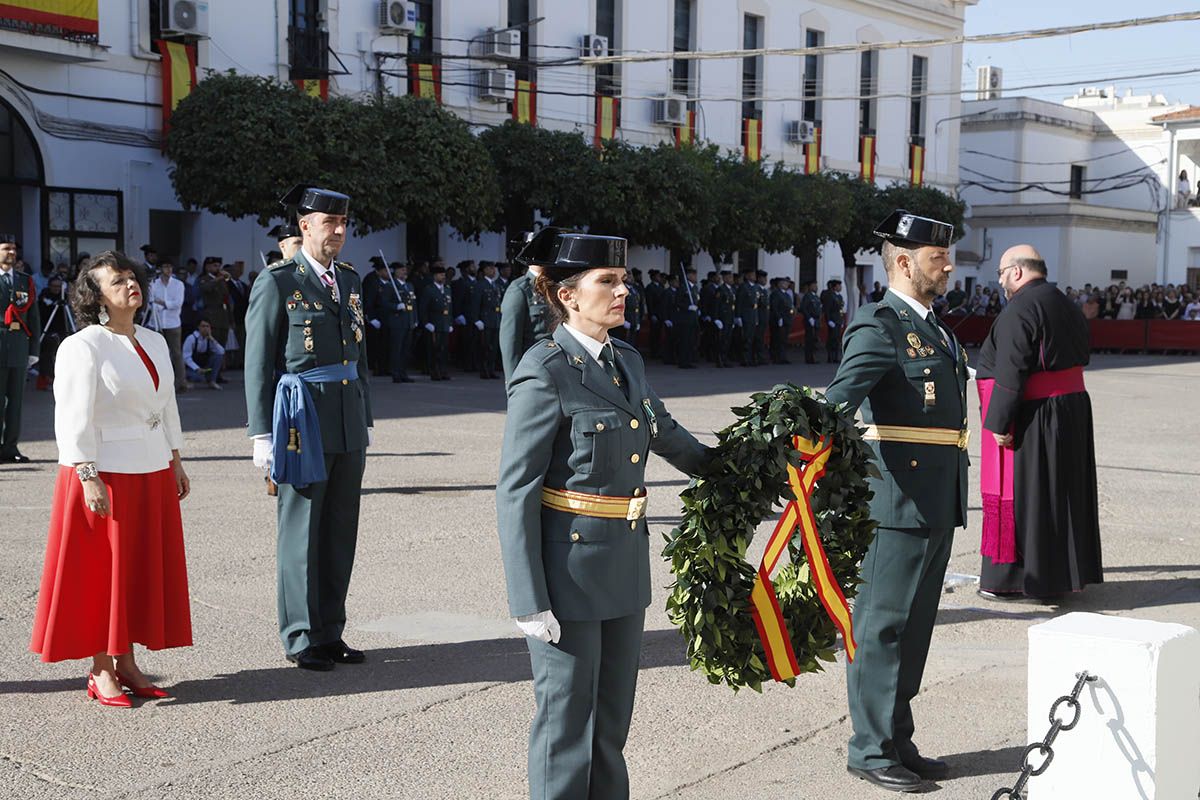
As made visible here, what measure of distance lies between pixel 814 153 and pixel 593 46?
10.1 m

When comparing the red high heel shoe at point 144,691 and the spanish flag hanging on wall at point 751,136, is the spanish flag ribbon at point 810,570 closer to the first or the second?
the red high heel shoe at point 144,691

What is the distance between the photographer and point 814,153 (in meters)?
38.8

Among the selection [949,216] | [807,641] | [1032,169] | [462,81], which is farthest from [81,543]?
[1032,169]

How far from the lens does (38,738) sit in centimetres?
505

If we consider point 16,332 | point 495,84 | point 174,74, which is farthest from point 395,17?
point 16,332

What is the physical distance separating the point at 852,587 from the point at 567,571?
1.12 m

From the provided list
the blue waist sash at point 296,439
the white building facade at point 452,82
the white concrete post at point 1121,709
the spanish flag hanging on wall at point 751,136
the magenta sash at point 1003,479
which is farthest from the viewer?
the spanish flag hanging on wall at point 751,136

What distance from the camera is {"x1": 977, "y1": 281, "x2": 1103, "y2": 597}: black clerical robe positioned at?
24.3 feet

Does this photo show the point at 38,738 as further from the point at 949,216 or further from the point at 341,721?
the point at 949,216

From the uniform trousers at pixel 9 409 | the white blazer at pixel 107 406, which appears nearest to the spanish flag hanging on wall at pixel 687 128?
the uniform trousers at pixel 9 409

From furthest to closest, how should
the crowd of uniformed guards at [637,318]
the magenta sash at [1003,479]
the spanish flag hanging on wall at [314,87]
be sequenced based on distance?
the spanish flag hanging on wall at [314,87]
the crowd of uniformed guards at [637,318]
the magenta sash at [1003,479]

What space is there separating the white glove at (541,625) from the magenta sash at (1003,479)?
4514 millimetres

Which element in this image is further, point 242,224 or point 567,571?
point 242,224

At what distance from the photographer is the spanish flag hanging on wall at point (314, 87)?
22.9 meters
